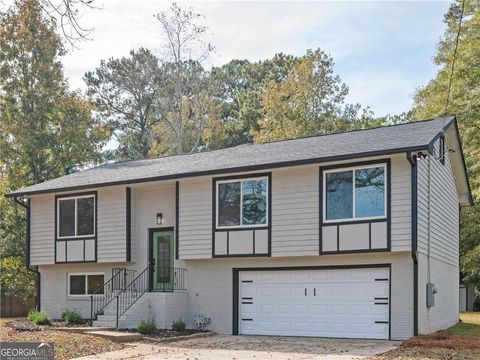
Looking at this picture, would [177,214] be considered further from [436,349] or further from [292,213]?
[436,349]

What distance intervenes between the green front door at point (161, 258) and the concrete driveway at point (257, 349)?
363cm

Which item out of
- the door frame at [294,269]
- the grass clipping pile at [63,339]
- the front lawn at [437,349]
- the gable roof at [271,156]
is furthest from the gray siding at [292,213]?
the grass clipping pile at [63,339]

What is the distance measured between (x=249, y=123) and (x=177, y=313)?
3017cm

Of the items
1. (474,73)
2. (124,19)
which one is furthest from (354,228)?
(474,73)

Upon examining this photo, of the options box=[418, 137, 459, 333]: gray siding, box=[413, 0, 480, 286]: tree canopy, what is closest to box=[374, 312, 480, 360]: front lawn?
box=[418, 137, 459, 333]: gray siding

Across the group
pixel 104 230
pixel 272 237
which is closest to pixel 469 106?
pixel 272 237

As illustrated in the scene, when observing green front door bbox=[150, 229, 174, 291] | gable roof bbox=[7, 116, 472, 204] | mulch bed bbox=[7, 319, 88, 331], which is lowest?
mulch bed bbox=[7, 319, 88, 331]

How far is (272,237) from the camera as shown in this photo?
60.0ft

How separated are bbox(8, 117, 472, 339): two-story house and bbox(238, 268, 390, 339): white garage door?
0.10ft

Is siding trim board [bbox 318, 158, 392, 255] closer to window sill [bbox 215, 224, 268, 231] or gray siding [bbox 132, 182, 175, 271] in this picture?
window sill [bbox 215, 224, 268, 231]

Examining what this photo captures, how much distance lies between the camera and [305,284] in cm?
1828

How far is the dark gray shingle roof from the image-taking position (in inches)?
674

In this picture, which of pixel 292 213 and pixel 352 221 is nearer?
pixel 352 221

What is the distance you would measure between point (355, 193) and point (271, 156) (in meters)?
3.18
